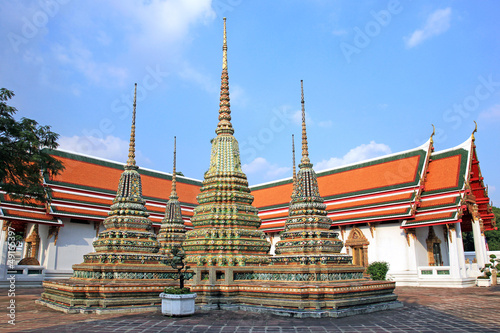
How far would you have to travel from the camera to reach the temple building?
40.1ft

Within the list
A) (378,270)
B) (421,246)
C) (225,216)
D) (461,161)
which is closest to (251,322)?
(225,216)

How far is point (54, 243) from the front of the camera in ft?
82.9

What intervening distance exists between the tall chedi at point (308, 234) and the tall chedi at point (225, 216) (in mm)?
1171

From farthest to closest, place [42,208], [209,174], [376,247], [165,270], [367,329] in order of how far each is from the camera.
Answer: [376,247] < [42,208] < [209,174] < [165,270] < [367,329]

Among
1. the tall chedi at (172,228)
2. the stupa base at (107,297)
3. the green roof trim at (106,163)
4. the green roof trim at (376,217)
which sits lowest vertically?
the stupa base at (107,297)

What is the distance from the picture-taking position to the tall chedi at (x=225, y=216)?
13008 millimetres

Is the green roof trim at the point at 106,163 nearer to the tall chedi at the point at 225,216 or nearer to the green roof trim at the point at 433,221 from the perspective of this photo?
the tall chedi at the point at 225,216

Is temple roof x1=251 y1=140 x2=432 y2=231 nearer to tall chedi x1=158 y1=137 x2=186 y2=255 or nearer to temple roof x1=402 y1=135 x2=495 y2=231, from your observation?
temple roof x1=402 y1=135 x2=495 y2=231

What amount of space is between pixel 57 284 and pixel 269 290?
6338 millimetres

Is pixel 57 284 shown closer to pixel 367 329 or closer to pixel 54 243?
pixel 367 329

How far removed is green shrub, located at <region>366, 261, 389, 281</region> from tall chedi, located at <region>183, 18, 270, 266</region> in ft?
38.7

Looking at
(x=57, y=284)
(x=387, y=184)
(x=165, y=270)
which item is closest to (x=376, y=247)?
(x=387, y=184)

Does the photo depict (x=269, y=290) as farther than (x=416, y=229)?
No

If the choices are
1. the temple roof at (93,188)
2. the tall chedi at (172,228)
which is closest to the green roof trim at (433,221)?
the tall chedi at (172,228)
